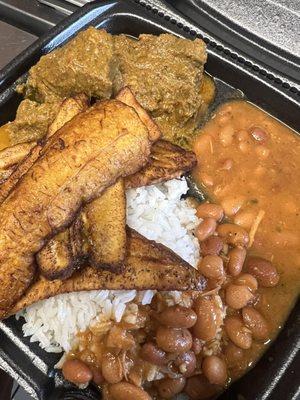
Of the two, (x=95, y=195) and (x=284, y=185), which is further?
(x=284, y=185)

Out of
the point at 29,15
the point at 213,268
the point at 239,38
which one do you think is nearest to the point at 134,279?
the point at 213,268

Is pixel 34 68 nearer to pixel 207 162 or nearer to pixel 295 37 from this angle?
pixel 207 162

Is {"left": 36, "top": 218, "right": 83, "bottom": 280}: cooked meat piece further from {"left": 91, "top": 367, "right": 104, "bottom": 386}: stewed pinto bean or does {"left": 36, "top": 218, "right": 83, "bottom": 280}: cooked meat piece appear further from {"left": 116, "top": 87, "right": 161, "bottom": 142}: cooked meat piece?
{"left": 116, "top": 87, "right": 161, "bottom": 142}: cooked meat piece

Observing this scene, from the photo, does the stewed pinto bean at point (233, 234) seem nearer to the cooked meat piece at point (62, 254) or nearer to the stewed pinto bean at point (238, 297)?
the stewed pinto bean at point (238, 297)

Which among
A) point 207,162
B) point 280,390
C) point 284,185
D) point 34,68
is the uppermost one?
point 34,68

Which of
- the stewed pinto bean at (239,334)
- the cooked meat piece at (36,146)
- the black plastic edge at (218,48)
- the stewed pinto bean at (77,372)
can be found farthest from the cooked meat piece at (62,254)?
the black plastic edge at (218,48)

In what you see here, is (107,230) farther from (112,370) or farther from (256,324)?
(256,324)

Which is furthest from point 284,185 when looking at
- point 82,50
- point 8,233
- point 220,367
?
point 8,233
